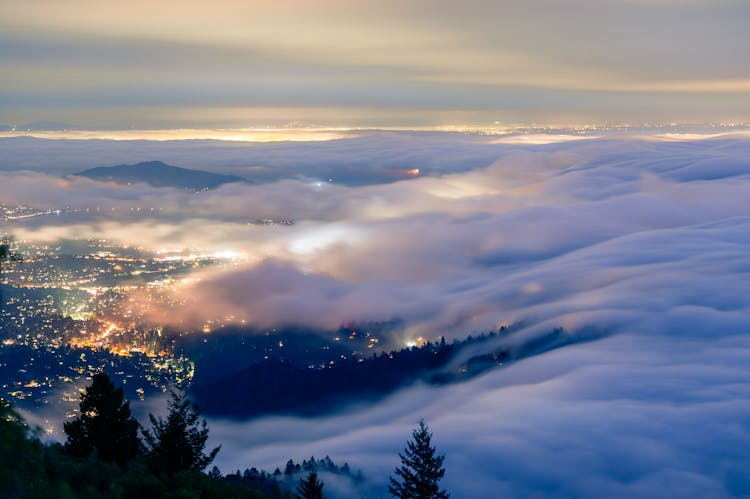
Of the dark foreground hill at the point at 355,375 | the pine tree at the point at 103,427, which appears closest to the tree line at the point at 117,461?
the pine tree at the point at 103,427

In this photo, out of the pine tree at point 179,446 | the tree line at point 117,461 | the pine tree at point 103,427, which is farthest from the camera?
the pine tree at point 103,427

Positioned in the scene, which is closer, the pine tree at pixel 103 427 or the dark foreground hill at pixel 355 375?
the pine tree at pixel 103 427

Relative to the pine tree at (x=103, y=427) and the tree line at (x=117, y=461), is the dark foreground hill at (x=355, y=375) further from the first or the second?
the pine tree at (x=103, y=427)

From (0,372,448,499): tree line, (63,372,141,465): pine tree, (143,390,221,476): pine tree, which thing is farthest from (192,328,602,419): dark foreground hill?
(143,390,221,476): pine tree

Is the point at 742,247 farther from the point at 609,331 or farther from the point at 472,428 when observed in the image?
the point at 472,428

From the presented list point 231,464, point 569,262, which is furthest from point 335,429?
point 569,262

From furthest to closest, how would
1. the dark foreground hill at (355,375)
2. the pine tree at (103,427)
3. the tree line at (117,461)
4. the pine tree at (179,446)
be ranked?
1. the dark foreground hill at (355,375)
2. the pine tree at (103,427)
3. the pine tree at (179,446)
4. the tree line at (117,461)

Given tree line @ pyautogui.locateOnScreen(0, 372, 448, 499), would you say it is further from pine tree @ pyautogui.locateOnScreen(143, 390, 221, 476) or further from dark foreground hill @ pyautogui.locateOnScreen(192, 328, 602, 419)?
dark foreground hill @ pyautogui.locateOnScreen(192, 328, 602, 419)

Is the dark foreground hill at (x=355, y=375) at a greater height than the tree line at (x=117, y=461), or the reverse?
the dark foreground hill at (x=355, y=375)

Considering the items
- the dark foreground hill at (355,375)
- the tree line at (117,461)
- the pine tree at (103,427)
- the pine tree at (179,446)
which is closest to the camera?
the tree line at (117,461)

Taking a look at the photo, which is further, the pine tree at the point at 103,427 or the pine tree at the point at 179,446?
the pine tree at the point at 103,427
